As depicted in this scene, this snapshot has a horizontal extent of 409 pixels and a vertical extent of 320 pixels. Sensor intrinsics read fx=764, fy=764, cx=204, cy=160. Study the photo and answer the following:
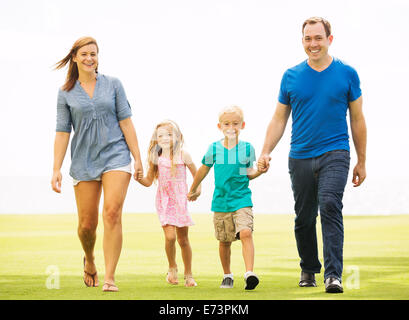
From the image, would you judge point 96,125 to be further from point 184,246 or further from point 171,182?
point 184,246

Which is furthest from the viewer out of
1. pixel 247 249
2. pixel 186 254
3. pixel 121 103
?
pixel 186 254

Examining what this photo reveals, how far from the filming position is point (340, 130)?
22.3ft

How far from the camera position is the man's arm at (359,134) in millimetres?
6922

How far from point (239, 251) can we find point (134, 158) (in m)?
4.62

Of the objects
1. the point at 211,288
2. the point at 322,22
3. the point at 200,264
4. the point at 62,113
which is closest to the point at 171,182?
the point at 211,288

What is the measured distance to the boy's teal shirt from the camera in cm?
730

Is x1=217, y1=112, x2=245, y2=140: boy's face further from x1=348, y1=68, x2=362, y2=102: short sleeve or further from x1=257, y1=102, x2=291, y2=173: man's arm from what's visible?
x1=348, y1=68, x2=362, y2=102: short sleeve

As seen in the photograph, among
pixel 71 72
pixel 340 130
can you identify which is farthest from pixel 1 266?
pixel 340 130

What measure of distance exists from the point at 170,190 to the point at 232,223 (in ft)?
3.15

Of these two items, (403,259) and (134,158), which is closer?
(134,158)

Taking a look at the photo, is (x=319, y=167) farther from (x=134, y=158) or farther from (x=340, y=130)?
(x=134, y=158)

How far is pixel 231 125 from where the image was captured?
7.34 meters

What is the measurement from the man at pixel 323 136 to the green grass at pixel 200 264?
64 centimetres

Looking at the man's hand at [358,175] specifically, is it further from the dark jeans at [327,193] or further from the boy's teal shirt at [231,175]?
the boy's teal shirt at [231,175]
